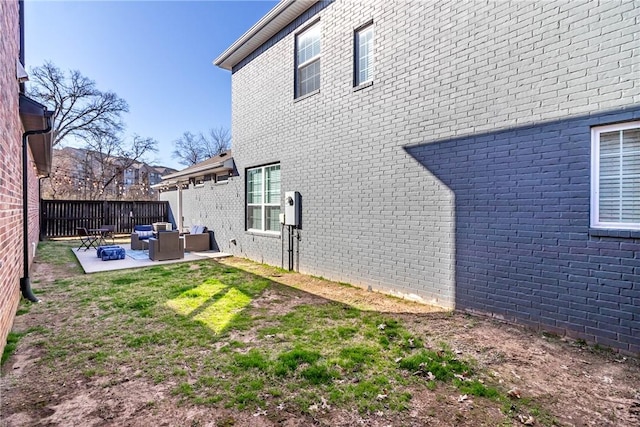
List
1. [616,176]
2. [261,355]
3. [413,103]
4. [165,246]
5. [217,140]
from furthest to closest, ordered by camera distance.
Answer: [217,140]
[165,246]
[413,103]
[616,176]
[261,355]

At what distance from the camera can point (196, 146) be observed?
36.2 metres

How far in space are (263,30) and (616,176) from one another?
818cm

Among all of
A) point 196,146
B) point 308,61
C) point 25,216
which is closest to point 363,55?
point 308,61

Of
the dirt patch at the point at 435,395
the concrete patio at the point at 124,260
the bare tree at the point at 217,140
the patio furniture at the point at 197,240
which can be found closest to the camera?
the dirt patch at the point at 435,395

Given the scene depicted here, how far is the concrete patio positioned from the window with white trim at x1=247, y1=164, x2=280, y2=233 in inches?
73.1

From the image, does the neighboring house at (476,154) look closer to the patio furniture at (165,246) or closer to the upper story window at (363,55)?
the upper story window at (363,55)

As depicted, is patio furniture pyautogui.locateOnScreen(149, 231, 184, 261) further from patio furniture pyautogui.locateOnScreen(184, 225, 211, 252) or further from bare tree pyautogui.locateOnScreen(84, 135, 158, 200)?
bare tree pyautogui.locateOnScreen(84, 135, 158, 200)

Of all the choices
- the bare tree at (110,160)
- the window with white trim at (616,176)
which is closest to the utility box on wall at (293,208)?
the window with white trim at (616,176)

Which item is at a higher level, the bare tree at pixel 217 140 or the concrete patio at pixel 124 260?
the bare tree at pixel 217 140

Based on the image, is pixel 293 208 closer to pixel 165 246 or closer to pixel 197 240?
pixel 165 246

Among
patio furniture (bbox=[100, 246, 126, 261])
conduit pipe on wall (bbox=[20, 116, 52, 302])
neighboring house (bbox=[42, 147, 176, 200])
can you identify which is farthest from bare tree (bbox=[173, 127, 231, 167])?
conduit pipe on wall (bbox=[20, 116, 52, 302])

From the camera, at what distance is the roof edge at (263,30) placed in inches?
287

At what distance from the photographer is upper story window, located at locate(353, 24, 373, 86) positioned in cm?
599

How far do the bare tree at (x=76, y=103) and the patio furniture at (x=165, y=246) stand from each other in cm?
1970
